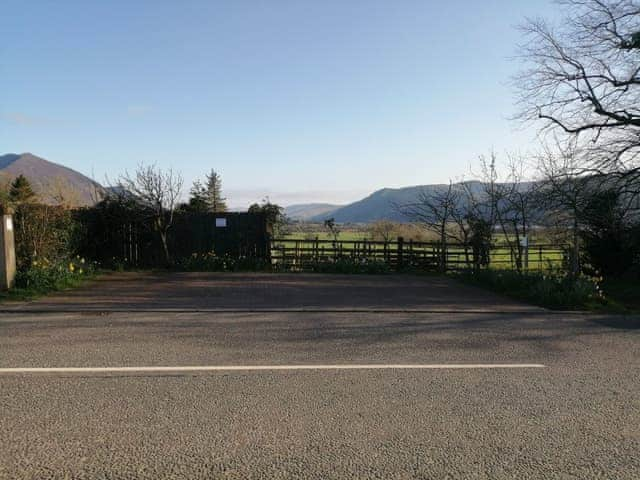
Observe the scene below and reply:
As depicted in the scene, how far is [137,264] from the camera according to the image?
1673cm

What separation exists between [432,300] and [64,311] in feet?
25.9

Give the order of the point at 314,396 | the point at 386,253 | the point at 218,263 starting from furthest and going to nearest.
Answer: the point at 386,253 → the point at 218,263 → the point at 314,396

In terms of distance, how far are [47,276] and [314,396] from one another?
9269mm

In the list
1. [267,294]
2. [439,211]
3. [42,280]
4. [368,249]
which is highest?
[439,211]

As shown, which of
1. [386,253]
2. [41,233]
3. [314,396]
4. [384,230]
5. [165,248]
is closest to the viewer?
[314,396]

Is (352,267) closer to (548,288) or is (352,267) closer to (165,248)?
(165,248)

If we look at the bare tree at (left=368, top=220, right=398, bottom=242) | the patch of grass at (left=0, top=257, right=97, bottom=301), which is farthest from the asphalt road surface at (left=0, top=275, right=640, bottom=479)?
the bare tree at (left=368, top=220, right=398, bottom=242)

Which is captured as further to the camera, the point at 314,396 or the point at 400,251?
the point at 400,251

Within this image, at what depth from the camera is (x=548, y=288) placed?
10.9m

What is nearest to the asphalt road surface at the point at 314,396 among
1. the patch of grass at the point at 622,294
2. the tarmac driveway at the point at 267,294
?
the tarmac driveway at the point at 267,294

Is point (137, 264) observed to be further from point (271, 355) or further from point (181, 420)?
point (181, 420)

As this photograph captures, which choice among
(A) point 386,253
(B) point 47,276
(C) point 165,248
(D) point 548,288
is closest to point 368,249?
(A) point 386,253

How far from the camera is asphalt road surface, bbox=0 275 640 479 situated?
3.28 metres

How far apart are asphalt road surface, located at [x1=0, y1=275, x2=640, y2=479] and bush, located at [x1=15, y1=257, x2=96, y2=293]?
180 centimetres
